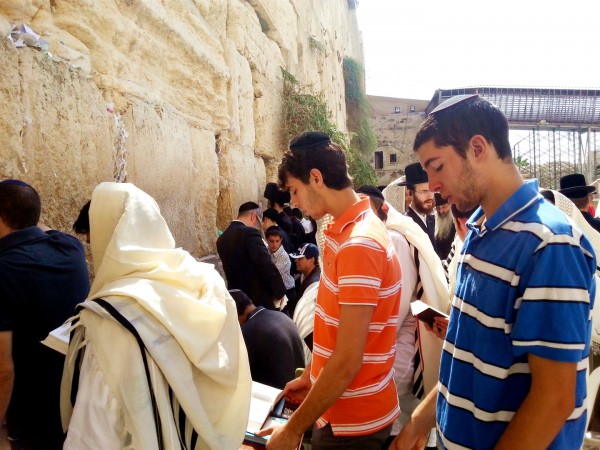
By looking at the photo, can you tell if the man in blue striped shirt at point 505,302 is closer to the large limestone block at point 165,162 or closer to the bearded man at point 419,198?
the large limestone block at point 165,162

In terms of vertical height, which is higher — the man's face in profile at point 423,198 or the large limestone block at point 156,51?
the large limestone block at point 156,51

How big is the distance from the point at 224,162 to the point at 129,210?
266cm

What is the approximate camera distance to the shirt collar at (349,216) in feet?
5.02

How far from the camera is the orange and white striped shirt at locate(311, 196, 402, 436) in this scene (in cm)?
135

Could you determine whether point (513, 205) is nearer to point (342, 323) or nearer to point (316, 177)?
point (342, 323)

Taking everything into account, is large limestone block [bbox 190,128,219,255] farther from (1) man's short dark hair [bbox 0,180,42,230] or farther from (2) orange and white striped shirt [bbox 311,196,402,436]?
(2) orange and white striped shirt [bbox 311,196,402,436]

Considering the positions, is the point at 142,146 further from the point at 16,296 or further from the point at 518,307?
the point at 518,307

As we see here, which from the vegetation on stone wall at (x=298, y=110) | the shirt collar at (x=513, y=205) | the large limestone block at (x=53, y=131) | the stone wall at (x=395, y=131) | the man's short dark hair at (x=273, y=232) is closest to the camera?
the shirt collar at (x=513, y=205)

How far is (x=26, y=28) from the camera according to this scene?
1.89 metres

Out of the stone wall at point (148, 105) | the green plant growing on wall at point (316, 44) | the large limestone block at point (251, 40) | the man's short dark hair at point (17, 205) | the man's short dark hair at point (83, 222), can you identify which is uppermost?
the green plant growing on wall at point (316, 44)

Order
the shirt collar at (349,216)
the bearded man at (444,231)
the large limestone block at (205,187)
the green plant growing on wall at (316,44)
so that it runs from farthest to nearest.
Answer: the green plant growing on wall at (316,44)
the large limestone block at (205,187)
the bearded man at (444,231)
the shirt collar at (349,216)

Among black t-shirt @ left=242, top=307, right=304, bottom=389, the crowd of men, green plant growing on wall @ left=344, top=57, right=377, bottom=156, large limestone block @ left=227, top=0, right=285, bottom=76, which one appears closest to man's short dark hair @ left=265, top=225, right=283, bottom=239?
large limestone block @ left=227, top=0, right=285, bottom=76

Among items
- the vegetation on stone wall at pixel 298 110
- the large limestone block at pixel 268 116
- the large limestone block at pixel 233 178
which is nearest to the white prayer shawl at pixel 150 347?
the large limestone block at pixel 233 178

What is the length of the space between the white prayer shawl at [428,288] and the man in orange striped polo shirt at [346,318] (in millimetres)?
265
